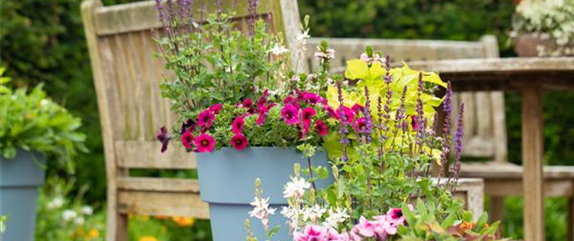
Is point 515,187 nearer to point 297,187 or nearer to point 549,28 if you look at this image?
point 549,28

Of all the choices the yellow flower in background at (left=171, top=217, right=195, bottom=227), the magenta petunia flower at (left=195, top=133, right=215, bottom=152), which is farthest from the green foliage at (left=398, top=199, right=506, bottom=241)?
the yellow flower in background at (left=171, top=217, right=195, bottom=227)

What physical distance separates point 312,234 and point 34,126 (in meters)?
2.05

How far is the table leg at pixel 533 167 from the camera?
3076 millimetres

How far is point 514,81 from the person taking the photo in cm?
306

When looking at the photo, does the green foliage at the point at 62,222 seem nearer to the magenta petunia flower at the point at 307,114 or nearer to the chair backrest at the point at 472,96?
the chair backrest at the point at 472,96

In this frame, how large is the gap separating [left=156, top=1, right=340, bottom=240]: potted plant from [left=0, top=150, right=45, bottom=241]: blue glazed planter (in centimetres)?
140

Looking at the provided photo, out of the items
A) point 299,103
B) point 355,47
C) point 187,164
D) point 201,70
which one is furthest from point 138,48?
point 355,47

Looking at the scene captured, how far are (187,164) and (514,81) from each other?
1.02 m

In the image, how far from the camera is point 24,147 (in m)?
3.52

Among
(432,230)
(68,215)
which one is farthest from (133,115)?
(68,215)

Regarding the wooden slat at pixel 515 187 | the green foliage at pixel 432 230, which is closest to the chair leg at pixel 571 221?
the wooden slat at pixel 515 187

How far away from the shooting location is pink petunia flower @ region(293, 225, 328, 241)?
5.84 ft

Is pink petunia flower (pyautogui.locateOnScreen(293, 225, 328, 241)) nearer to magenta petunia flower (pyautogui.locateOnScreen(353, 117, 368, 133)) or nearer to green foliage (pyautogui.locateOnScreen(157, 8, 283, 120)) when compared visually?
magenta petunia flower (pyautogui.locateOnScreen(353, 117, 368, 133))

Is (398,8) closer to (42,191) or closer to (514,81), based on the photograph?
(42,191)
